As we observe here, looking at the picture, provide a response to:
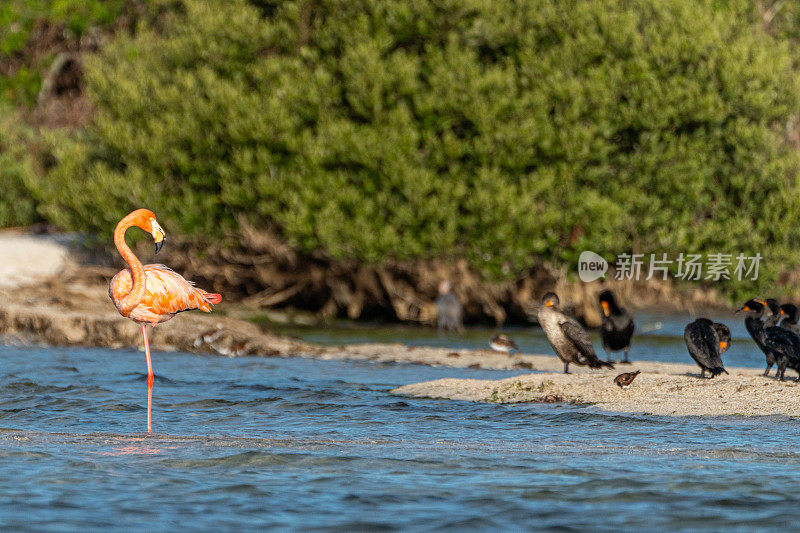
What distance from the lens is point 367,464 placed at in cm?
902

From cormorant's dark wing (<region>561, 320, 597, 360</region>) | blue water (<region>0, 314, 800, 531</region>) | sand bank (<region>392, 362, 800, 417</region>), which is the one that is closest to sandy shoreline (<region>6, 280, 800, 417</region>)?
sand bank (<region>392, 362, 800, 417</region>)

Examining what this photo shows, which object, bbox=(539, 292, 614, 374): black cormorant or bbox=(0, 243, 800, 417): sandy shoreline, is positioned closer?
bbox=(0, 243, 800, 417): sandy shoreline

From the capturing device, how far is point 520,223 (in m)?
24.6

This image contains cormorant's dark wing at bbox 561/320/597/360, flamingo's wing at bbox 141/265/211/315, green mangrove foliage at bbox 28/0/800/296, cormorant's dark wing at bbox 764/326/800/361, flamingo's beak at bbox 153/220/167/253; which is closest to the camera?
flamingo's beak at bbox 153/220/167/253

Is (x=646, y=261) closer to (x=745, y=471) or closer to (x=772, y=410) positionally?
(x=772, y=410)

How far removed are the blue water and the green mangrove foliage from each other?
11.2 meters

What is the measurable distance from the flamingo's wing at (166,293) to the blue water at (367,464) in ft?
4.07

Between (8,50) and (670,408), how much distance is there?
3457 cm

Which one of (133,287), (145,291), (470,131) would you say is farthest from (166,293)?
(470,131)

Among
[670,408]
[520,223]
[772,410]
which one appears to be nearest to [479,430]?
[670,408]

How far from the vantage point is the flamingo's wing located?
11344 millimetres

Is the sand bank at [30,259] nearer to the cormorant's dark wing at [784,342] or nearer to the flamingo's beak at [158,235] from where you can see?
the flamingo's beak at [158,235]

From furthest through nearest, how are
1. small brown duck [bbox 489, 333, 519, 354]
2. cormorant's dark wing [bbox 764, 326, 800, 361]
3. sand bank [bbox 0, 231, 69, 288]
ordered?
sand bank [bbox 0, 231, 69, 288] → small brown duck [bbox 489, 333, 519, 354] → cormorant's dark wing [bbox 764, 326, 800, 361]

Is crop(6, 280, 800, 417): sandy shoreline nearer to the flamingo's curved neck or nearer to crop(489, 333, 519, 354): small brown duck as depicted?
crop(489, 333, 519, 354): small brown duck
